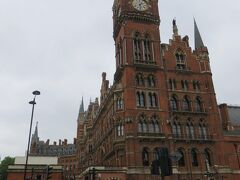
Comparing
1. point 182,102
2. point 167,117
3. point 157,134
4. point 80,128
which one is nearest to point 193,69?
point 182,102

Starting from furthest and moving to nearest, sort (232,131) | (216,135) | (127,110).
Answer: (232,131)
(216,135)
(127,110)

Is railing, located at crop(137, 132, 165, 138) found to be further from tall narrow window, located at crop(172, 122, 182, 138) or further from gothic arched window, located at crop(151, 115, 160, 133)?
tall narrow window, located at crop(172, 122, 182, 138)

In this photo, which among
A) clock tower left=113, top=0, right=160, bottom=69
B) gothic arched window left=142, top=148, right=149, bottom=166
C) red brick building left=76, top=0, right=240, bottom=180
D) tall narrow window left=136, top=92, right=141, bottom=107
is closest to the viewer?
gothic arched window left=142, top=148, right=149, bottom=166

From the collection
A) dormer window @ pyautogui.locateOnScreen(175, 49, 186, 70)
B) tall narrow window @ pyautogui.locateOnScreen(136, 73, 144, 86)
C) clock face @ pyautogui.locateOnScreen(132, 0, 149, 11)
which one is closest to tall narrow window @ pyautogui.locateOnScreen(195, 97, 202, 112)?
dormer window @ pyautogui.locateOnScreen(175, 49, 186, 70)

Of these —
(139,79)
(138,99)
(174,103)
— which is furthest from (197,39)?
(138,99)

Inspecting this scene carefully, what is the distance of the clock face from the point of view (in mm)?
64250

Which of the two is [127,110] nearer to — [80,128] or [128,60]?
[128,60]

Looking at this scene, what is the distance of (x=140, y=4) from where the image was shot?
64.9 metres

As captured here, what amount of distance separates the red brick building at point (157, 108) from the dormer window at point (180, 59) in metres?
0.15

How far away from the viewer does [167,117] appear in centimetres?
5634

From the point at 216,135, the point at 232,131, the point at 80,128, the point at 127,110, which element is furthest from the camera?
the point at 80,128

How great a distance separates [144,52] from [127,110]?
12.7 m

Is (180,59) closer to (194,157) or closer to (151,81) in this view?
(151,81)

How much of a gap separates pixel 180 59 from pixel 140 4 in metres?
13.6
